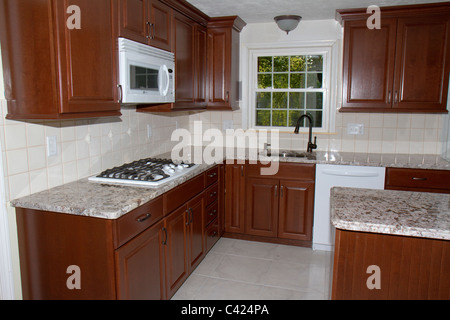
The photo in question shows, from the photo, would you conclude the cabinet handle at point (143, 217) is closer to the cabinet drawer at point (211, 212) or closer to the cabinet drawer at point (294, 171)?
the cabinet drawer at point (211, 212)

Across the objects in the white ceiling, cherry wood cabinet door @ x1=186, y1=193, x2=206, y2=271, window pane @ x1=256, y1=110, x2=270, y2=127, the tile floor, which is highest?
the white ceiling

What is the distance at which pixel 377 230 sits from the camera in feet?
4.75

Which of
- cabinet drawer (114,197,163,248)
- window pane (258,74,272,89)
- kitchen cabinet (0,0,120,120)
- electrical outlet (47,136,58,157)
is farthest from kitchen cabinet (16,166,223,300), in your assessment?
window pane (258,74,272,89)

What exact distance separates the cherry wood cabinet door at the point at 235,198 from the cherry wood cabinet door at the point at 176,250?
0.99m

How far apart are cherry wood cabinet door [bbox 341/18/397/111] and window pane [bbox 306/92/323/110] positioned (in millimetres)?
448

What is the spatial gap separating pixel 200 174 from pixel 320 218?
4.22 feet

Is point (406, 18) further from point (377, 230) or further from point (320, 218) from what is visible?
point (377, 230)

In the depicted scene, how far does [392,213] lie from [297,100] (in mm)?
2449

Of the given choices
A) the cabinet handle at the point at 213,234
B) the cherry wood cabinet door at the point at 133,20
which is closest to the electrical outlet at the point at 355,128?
the cabinet handle at the point at 213,234

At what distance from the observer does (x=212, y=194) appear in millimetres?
3133

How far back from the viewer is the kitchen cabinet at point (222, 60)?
3512 mm

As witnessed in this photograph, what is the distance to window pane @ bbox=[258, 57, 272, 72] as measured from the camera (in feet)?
12.7

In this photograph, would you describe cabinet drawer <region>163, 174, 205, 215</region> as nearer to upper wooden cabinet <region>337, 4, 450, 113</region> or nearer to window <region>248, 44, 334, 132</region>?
window <region>248, 44, 334, 132</region>

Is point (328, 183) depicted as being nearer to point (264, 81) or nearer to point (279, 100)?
point (279, 100)
